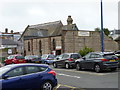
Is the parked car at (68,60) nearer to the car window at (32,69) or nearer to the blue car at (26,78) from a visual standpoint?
the blue car at (26,78)

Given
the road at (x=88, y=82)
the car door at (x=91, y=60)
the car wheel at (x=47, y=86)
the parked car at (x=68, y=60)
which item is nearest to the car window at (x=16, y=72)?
the car wheel at (x=47, y=86)

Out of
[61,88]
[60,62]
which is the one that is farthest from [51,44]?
[61,88]

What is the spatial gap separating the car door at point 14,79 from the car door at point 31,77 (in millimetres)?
194

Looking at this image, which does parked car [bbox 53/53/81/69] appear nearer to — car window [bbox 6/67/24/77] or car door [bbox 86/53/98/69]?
car door [bbox 86/53/98/69]

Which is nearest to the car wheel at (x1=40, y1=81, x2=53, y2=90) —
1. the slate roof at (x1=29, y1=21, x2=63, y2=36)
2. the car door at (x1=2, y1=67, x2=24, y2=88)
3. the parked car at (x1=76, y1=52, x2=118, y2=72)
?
the car door at (x1=2, y1=67, x2=24, y2=88)

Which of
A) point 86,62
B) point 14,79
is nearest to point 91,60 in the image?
point 86,62

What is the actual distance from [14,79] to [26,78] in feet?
1.73

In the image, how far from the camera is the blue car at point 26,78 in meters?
8.53

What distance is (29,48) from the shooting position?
55.6 metres

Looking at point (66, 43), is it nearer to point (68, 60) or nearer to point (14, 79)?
point (68, 60)

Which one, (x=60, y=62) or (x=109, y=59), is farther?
(x=60, y=62)

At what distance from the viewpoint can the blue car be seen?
8.53 m

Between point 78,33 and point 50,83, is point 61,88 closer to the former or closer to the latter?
point 50,83

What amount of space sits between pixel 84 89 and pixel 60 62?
1286 centimetres
